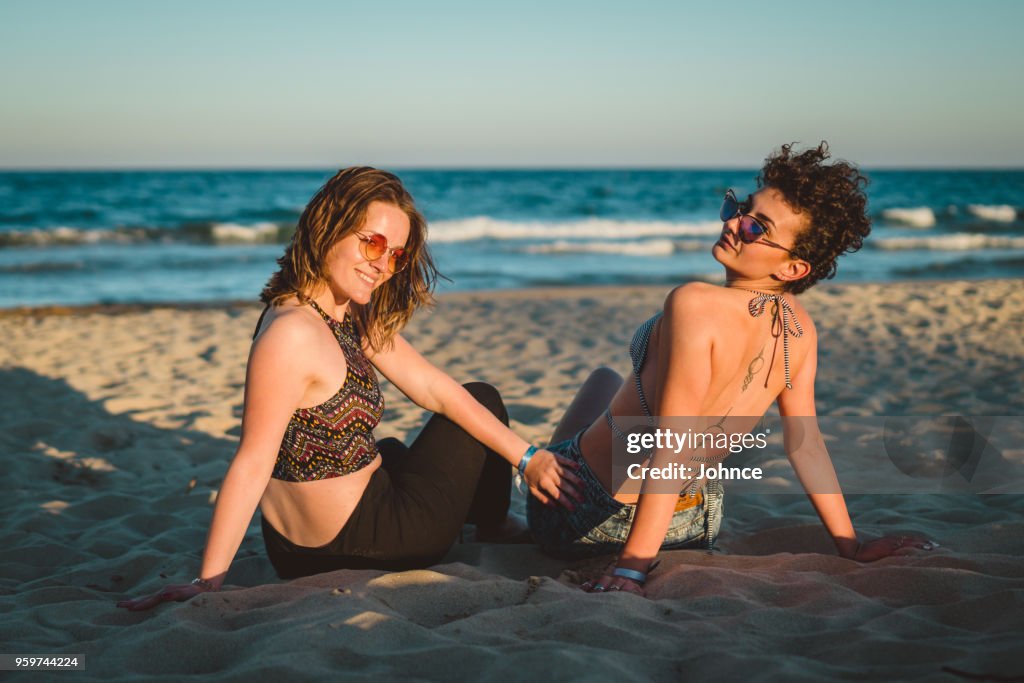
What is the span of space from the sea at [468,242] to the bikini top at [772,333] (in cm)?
827

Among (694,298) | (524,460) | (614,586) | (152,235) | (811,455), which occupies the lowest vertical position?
(614,586)

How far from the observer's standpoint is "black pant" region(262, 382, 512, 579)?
289 cm

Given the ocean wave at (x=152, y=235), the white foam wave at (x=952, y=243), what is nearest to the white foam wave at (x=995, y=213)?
the white foam wave at (x=952, y=243)

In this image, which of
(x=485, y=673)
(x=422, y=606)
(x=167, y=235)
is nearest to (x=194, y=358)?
(x=422, y=606)

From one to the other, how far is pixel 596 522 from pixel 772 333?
0.94 metres

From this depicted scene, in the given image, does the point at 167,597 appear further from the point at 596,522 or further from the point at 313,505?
the point at 596,522

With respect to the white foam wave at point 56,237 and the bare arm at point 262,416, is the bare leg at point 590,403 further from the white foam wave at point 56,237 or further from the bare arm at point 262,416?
the white foam wave at point 56,237

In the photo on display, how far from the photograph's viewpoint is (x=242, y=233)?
63.7 feet

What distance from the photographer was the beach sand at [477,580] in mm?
2145

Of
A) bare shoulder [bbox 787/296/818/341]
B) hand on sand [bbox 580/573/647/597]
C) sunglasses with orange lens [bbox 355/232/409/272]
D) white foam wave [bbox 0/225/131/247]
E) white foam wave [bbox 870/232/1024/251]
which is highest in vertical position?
white foam wave [bbox 870/232/1024/251]

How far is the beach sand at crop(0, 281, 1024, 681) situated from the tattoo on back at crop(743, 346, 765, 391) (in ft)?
2.24

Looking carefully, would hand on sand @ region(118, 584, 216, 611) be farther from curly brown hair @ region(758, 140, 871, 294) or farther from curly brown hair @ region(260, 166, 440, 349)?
curly brown hair @ region(758, 140, 871, 294)

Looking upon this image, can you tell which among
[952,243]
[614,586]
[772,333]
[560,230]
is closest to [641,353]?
[772,333]

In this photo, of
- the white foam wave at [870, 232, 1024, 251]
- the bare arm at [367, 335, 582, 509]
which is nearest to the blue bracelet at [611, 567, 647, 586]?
the bare arm at [367, 335, 582, 509]
